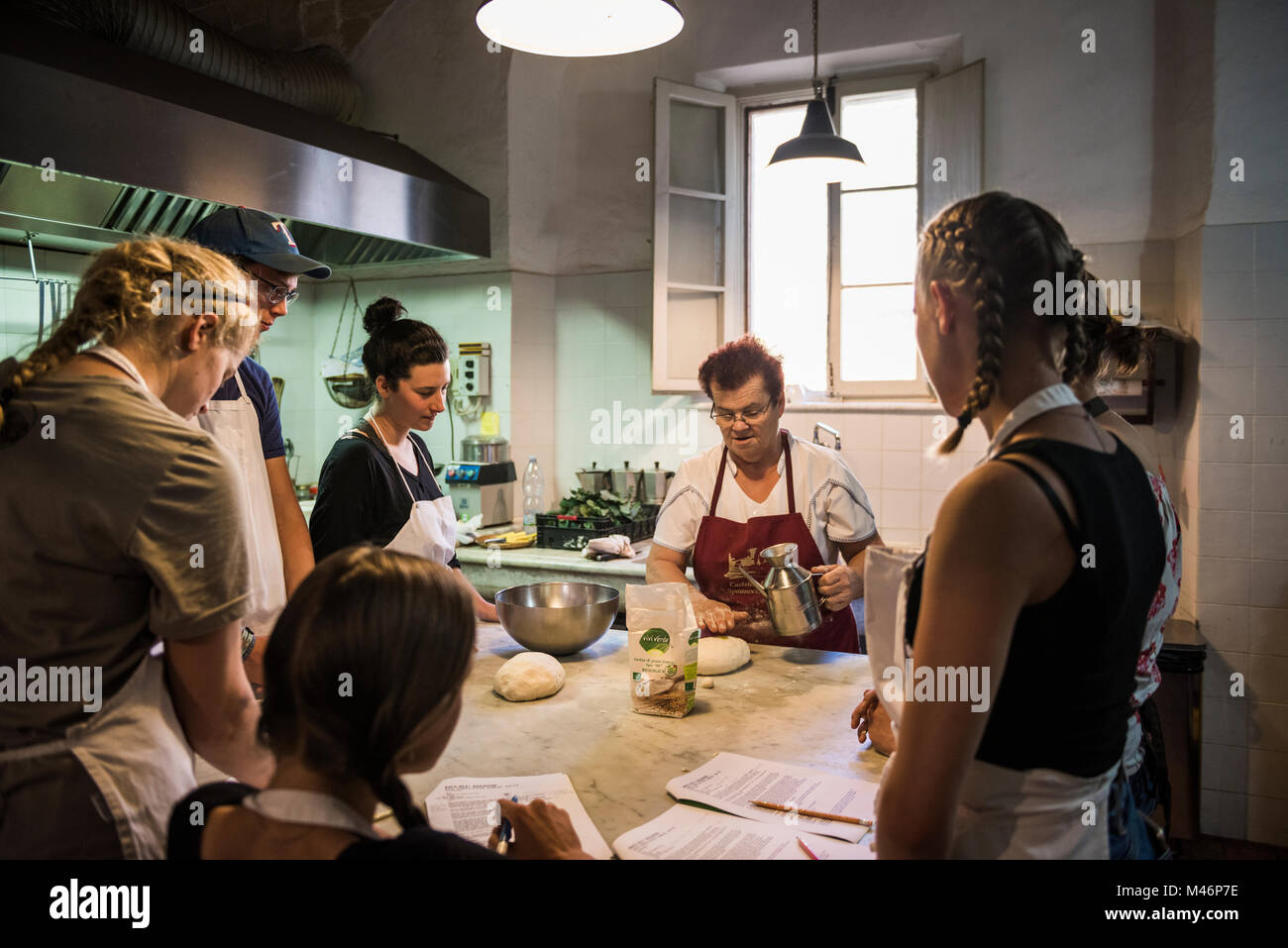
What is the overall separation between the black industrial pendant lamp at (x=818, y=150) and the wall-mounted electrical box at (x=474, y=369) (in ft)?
6.94

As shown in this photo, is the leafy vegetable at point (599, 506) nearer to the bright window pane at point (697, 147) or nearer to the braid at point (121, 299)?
the bright window pane at point (697, 147)

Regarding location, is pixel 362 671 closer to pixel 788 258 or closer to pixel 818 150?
pixel 818 150

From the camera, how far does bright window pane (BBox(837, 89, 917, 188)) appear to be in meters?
4.82

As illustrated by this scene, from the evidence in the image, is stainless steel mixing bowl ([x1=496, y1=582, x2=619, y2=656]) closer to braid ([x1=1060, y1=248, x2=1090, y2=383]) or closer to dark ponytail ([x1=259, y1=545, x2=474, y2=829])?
dark ponytail ([x1=259, y1=545, x2=474, y2=829])

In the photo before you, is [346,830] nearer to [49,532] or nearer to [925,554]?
[49,532]

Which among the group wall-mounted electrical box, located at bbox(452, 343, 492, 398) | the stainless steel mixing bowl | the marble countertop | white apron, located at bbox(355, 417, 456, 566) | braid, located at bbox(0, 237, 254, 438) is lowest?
the marble countertop

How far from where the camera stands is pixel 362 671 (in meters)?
1.04

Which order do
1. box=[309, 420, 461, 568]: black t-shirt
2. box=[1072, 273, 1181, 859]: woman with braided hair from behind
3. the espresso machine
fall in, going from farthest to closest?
the espresso machine → box=[309, 420, 461, 568]: black t-shirt → box=[1072, 273, 1181, 859]: woman with braided hair from behind

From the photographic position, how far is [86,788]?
119 cm

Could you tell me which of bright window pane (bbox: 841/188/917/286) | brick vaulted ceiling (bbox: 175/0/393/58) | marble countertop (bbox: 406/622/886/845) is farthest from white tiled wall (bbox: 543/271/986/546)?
marble countertop (bbox: 406/622/886/845)

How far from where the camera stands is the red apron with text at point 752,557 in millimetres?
2668

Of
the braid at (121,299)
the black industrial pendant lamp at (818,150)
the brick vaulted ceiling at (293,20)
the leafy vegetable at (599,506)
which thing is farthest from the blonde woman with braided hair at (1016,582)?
the brick vaulted ceiling at (293,20)

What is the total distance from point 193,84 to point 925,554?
3.62m

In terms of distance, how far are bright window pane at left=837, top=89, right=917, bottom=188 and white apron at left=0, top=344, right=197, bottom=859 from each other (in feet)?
14.3
